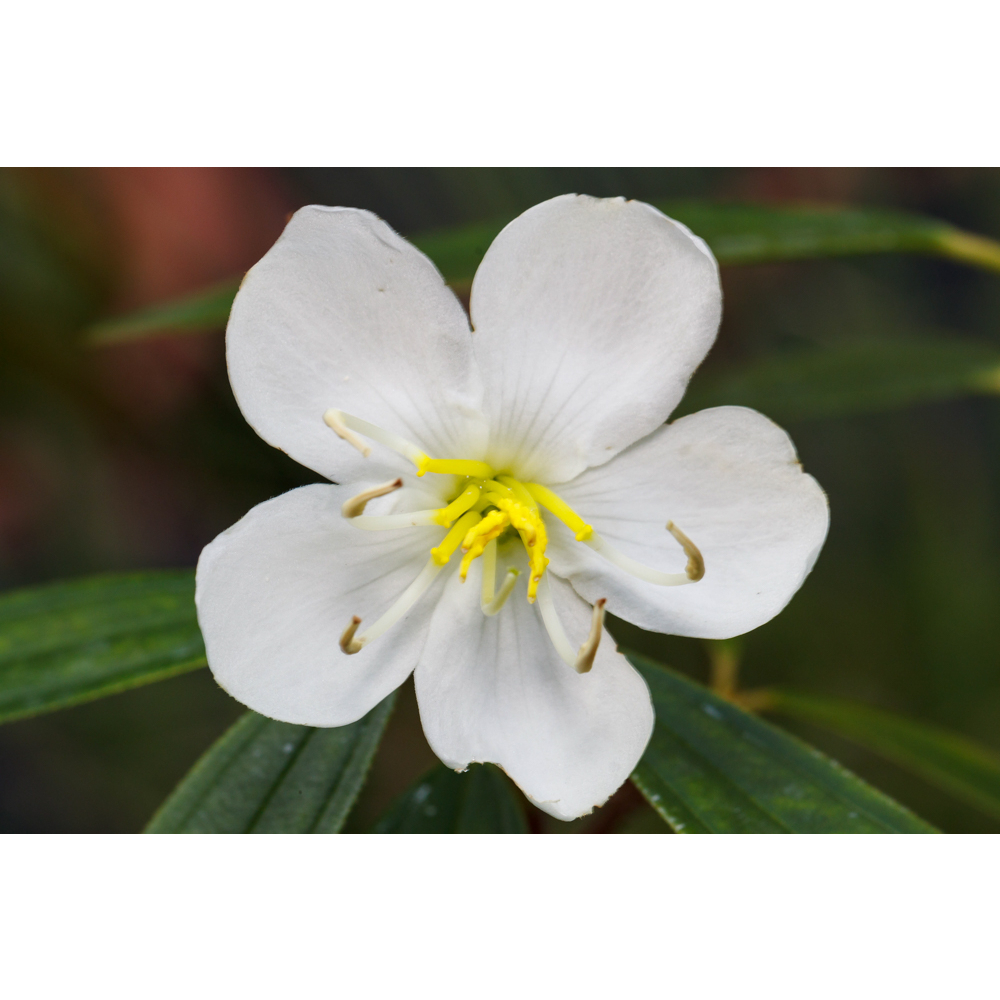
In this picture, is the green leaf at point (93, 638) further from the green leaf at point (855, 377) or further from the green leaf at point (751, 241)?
the green leaf at point (855, 377)

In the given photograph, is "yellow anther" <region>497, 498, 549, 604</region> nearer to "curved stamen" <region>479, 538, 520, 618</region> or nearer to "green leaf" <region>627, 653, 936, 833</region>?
"curved stamen" <region>479, 538, 520, 618</region>

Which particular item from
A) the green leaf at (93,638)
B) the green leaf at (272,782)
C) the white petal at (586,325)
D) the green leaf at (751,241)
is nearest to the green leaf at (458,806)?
the green leaf at (272,782)

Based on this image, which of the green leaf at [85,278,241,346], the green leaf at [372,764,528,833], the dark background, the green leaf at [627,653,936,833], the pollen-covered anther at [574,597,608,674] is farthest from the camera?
the dark background

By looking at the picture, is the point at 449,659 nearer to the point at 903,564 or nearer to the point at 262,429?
the point at 262,429

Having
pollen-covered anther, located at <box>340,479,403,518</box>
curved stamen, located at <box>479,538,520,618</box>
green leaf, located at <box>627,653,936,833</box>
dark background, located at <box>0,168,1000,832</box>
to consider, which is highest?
pollen-covered anther, located at <box>340,479,403,518</box>

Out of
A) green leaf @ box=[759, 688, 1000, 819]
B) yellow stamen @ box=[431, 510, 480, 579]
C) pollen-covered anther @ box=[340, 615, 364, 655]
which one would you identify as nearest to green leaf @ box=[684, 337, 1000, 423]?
green leaf @ box=[759, 688, 1000, 819]

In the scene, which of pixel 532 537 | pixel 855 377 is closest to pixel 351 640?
pixel 532 537
